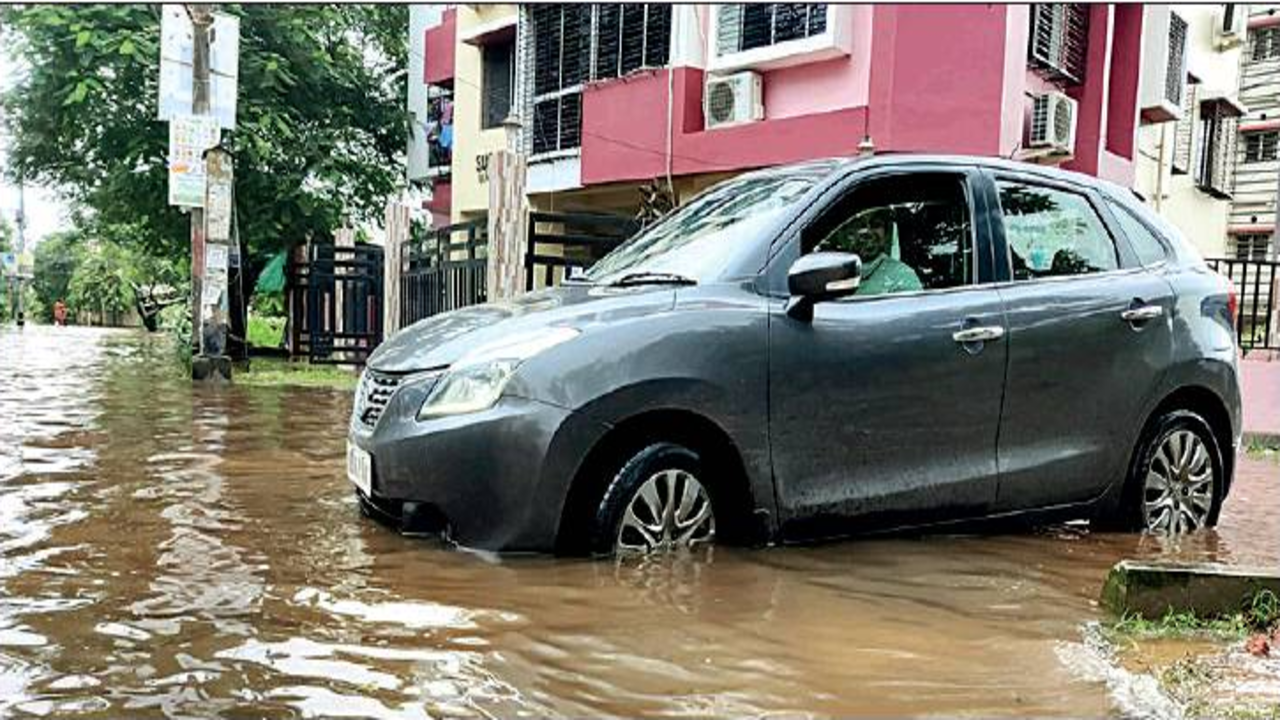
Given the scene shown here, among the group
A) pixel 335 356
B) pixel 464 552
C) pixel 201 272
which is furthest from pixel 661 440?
pixel 335 356

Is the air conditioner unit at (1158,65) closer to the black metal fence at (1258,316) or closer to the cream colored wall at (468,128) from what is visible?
the black metal fence at (1258,316)

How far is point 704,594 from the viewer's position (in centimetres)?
346

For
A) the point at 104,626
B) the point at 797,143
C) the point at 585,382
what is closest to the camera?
the point at 104,626

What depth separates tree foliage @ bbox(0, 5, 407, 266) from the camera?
15773 millimetres

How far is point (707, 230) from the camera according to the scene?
4.48m

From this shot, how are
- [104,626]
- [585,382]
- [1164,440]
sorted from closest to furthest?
[104,626]
[585,382]
[1164,440]

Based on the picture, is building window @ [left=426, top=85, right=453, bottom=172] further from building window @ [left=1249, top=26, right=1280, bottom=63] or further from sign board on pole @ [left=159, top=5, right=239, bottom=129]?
building window @ [left=1249, top=26, right=1280, bottom=63]

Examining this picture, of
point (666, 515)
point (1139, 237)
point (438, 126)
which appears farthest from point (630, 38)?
point (666, 515)

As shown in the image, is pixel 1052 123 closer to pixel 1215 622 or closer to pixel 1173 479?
pixel 1173 479

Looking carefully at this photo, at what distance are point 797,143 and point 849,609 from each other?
8909 mm

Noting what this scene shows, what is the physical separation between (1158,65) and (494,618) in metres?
14.9

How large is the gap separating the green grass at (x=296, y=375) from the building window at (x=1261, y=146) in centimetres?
1868

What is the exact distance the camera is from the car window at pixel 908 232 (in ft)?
14.4

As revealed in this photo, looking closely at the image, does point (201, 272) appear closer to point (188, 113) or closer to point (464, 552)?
point (188, 113)
